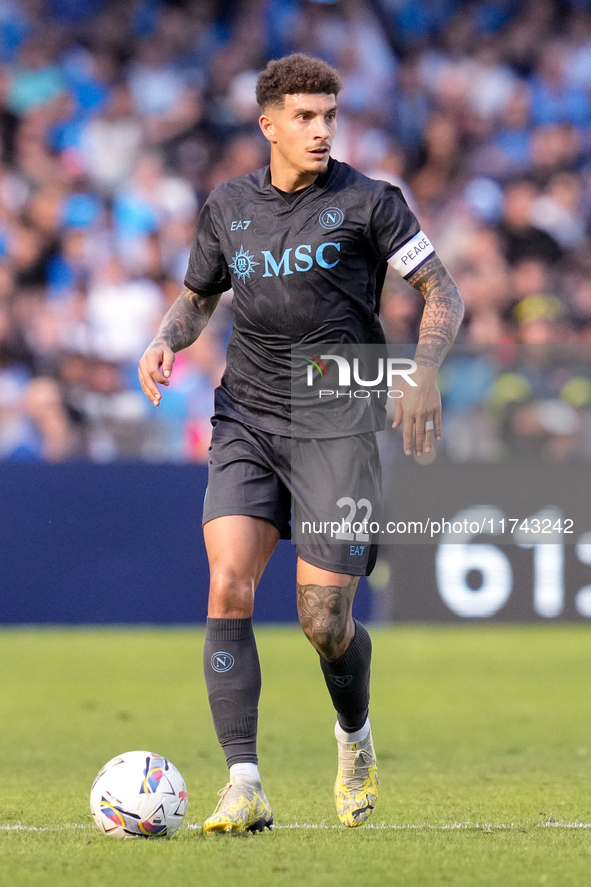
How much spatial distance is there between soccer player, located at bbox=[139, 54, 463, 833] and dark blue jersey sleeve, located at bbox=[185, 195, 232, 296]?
0.18ft

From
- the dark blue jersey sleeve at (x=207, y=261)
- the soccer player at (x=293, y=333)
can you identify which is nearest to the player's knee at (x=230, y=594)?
the soccer player at (x=293, y=333)

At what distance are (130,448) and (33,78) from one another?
521 centimetres

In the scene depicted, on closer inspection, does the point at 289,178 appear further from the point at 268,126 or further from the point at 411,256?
the point at 411,256

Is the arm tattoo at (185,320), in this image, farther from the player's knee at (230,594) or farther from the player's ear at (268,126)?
the player's knee at (230,594)

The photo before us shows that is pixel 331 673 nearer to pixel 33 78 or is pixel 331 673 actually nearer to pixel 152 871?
pixel 152 871

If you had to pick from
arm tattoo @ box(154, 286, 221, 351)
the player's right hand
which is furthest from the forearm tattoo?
arm tattoo @ box(154, 286, 221, 351)

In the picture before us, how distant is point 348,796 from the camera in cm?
448

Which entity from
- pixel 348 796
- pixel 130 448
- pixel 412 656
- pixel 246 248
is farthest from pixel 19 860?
pixel 130 448

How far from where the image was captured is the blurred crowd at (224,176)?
1075 centimetres

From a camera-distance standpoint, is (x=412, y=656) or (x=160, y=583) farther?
(x=160, y=583)

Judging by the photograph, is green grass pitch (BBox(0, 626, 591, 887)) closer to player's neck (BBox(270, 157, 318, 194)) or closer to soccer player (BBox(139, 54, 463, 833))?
soccer player (BBox(139, 54, 463, 833))

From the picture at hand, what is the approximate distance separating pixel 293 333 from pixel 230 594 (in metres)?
0.90

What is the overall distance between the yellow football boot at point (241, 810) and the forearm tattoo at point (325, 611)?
0.54 meters

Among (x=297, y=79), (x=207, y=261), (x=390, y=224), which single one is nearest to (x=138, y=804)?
(x=207, y=261)
